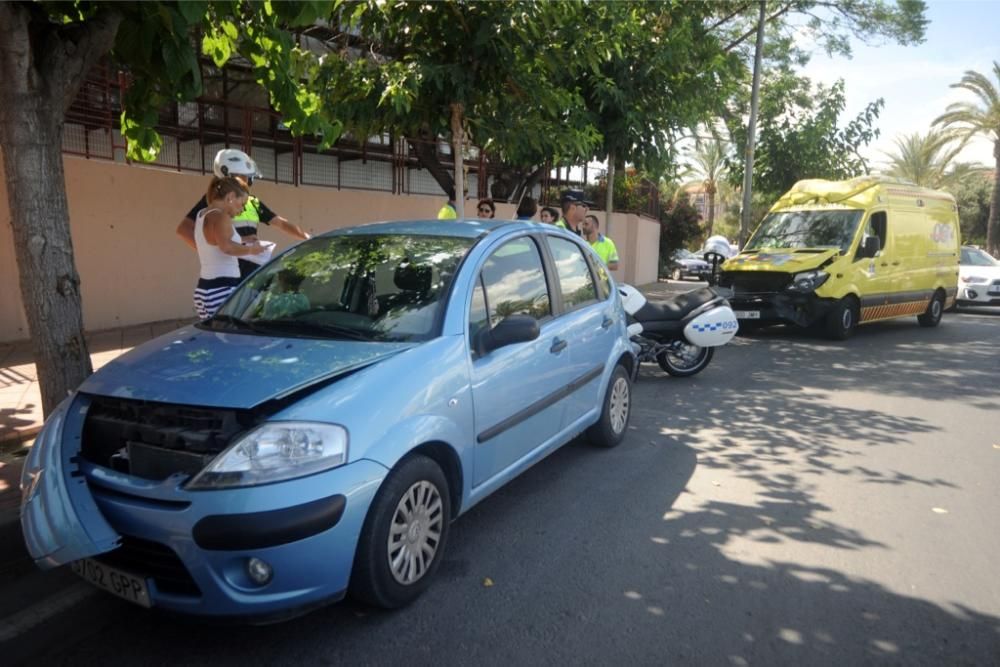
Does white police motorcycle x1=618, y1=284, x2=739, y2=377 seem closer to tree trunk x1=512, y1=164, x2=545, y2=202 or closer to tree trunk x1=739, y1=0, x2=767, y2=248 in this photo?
tree trunk x1=512, y1=164, x2=545, y2=202

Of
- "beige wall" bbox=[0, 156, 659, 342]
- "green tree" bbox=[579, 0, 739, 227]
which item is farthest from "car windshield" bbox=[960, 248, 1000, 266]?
"beige wall" bbox=[0, 156, 659, 342]

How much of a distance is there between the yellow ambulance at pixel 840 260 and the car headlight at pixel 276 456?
331 inches

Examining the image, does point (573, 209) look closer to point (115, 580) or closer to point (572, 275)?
point (572, 275)

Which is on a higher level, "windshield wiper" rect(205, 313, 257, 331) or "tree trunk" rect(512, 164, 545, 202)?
"tree trunk" rect(512, 164, 545, 202)

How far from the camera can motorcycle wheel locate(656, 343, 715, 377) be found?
324 inches

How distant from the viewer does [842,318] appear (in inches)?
434

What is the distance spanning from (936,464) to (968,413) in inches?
76.5

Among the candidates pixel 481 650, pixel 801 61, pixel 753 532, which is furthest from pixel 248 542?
pixel 801 61

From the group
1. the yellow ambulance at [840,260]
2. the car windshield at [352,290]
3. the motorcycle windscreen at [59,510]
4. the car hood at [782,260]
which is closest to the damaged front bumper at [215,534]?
the motorcycle windscreen at [59,510]

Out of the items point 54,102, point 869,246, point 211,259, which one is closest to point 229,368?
point 54,102

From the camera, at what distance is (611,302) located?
18.0 ft

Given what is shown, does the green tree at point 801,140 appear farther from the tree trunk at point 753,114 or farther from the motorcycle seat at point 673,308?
the motorcycle seat at point 673,308

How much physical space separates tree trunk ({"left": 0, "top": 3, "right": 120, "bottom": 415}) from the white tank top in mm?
1072

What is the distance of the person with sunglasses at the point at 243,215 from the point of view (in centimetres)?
556
